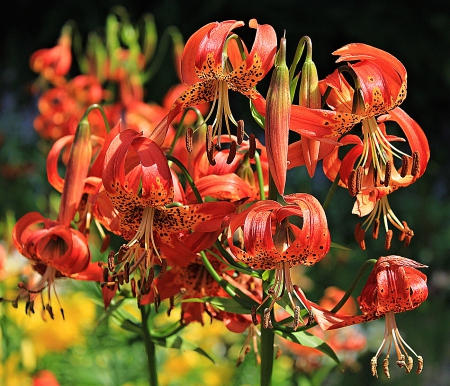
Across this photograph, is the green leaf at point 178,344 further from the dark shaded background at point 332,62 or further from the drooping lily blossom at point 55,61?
the dark shaded background at point 332,62

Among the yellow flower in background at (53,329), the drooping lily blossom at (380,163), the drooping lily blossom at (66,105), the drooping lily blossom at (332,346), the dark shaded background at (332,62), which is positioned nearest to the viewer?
the drooping lily blossom at (380,163)

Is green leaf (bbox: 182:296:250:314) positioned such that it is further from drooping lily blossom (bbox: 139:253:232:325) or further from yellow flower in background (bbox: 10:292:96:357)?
yellow flower in background (bbox: 10:292:96:357)

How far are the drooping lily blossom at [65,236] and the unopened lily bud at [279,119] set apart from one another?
0.98 ft

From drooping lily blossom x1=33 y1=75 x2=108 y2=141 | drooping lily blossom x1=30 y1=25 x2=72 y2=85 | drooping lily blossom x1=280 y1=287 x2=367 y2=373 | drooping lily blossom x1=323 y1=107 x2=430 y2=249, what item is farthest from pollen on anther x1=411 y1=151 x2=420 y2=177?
drooping lily blossom x1=30 y1=25 x2=72 y2=85

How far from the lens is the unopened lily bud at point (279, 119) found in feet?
2.42

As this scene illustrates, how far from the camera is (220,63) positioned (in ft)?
2.63

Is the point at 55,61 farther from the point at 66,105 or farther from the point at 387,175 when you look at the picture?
the point at 387,175

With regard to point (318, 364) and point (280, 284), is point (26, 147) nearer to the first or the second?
point (318, 364)

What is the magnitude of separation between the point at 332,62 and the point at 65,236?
14.3 ft

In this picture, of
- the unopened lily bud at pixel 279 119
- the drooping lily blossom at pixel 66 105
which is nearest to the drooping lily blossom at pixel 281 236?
the unopened lily bud at pixel 279 119

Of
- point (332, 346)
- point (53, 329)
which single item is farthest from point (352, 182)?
point (53, 329)

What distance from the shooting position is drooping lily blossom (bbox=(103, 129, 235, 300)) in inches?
31.2

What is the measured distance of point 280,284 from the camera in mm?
809

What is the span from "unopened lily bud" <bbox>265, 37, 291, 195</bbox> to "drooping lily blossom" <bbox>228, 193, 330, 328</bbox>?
0.03 metres
